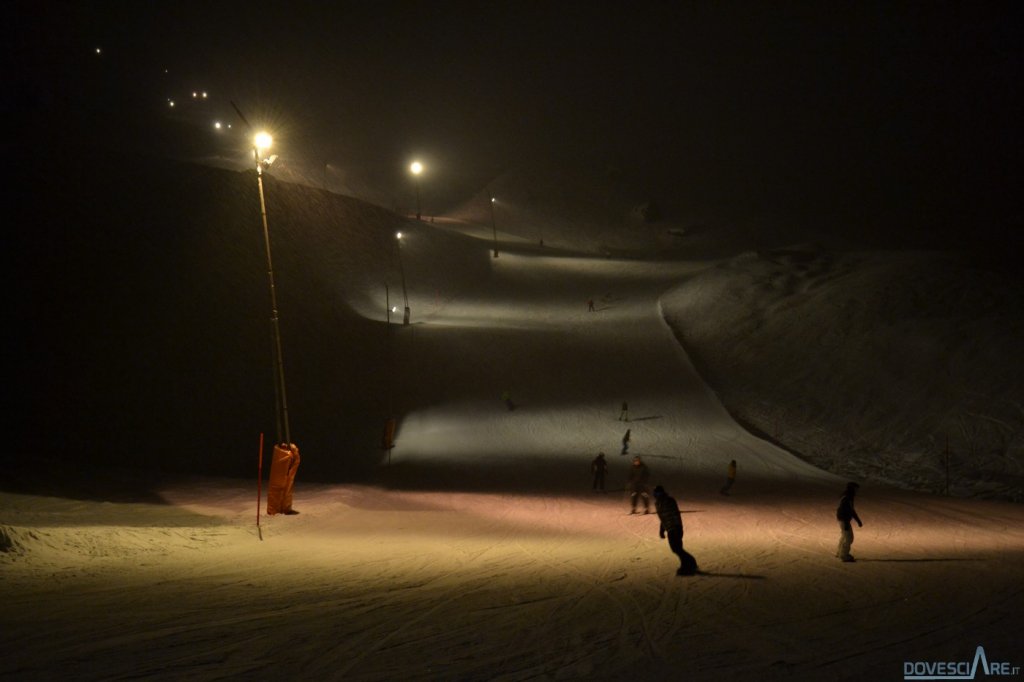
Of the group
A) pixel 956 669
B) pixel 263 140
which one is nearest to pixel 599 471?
pixel 263 140

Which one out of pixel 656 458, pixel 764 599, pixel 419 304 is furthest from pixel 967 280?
pixel 764 599

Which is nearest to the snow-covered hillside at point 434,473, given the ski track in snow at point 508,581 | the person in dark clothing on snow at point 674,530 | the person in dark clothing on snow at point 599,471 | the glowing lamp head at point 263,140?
the ski track in snow at point 508,581

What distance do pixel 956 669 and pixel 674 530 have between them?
17.8ft

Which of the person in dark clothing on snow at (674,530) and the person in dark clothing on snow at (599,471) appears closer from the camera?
the person in dark clothing on snow at (674,530)

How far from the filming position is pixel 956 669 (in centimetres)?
752

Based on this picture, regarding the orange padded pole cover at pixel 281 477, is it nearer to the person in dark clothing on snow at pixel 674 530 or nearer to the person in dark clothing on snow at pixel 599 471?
the person in dark clothing on snow at pixel 599 471

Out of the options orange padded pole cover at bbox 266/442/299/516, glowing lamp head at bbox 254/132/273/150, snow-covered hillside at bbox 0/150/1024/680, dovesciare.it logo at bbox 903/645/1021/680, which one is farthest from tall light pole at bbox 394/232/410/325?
dovesciare.it logo at bbox 903/645/1021/680

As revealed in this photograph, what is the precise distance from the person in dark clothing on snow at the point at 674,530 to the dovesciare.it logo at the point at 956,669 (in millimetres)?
4881

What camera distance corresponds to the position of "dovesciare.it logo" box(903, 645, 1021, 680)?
736cm

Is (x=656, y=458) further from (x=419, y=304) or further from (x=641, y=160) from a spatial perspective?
(x=641, y=160)

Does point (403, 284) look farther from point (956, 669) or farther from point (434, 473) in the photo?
point (956, 669)

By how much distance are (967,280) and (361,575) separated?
4110 centimetres

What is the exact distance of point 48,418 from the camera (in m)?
29.4

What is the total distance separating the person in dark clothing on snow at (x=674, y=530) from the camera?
1252cm
